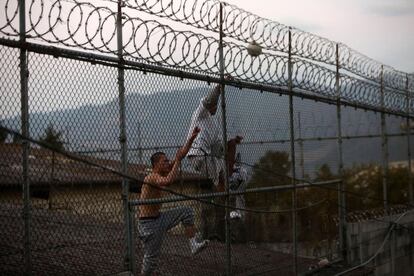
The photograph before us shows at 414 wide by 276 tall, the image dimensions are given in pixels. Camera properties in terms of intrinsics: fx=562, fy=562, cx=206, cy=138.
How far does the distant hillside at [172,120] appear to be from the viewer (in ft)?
15.7

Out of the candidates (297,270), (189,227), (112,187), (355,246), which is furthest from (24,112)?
(355,246)

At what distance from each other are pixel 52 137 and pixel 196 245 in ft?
7.50

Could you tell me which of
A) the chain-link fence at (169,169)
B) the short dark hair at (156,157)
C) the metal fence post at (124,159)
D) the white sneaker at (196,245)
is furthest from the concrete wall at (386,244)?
the metal fence post at (124,159)

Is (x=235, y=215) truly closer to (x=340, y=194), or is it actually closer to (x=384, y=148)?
(x=340, y=194)

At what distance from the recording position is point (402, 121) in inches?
506

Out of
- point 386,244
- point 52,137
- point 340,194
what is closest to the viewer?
point 52,137

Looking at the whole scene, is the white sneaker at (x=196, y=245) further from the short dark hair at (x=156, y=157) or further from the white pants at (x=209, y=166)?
the short dark hair at (x=156, y=157)

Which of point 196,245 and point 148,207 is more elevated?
point 148,207

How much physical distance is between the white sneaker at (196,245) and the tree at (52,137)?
2.11 meters

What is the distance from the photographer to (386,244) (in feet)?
33.1

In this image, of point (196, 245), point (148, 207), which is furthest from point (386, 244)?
point (148, 207)

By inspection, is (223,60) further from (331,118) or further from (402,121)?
(402,121)

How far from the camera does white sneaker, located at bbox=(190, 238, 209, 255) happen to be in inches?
243

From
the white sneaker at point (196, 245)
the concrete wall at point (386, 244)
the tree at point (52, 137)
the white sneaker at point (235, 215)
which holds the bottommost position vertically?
the concrete wall at point (386, 244)
